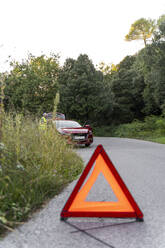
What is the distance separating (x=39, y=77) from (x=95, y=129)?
17.0 meters

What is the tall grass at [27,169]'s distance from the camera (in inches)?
148

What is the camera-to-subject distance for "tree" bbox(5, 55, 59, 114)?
22641 mm

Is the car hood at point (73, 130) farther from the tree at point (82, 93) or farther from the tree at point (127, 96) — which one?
the tree at point (127, 96)

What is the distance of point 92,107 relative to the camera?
3800 cm

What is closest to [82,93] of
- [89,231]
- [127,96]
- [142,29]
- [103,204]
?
[127,96]

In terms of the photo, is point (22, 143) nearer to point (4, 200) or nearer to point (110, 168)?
point (4, 200)

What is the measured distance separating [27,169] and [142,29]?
48419 millimetres

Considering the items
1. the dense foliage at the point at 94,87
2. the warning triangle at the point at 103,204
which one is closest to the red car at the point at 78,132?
the dense foliage at the point at 94,87

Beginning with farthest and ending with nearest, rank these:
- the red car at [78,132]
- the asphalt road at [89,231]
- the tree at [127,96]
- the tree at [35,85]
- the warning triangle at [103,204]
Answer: the tree at [127,96]
the tree at [35,85]
the red car at [78,132]
the warning triangle at [103,204]
the asphalt road at [89,231]

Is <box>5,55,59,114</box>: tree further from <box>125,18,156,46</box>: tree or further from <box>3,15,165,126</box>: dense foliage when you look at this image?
<box>125,18,156,46</box>: tree

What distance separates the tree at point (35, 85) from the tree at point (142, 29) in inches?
1109

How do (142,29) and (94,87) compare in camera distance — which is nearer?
(94,87)

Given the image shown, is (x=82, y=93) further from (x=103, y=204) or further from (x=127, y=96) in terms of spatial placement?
(x=103, y=204)

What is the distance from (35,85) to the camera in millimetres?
23188
